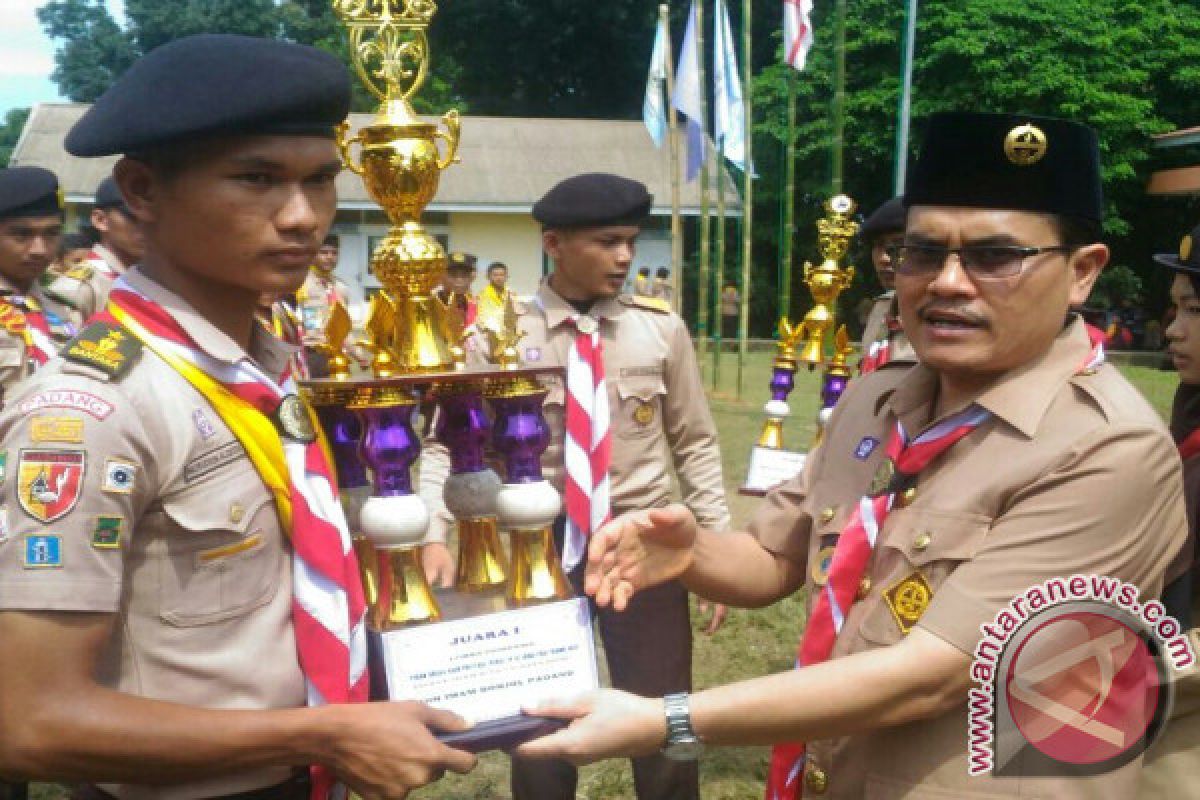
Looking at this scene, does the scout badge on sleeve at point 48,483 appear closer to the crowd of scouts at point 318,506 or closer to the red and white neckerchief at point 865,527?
the crowd of scouts at point 318,506

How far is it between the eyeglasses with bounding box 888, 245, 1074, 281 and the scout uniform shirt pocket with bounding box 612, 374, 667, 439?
2.18 meters

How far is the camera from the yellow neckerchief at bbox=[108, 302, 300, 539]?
1.99m

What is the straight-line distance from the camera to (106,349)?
1.91 meters

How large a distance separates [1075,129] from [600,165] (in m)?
28.3

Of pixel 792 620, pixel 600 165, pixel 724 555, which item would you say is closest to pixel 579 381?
pixel 724 555

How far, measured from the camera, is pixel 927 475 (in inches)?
87.7

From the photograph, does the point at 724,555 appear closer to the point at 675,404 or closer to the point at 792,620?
the point at 675,404

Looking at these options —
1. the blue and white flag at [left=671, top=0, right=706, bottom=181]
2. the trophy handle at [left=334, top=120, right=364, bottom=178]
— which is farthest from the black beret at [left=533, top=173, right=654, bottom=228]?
the blue and white flag at [left=671, top=0, right=706, bottom=181]

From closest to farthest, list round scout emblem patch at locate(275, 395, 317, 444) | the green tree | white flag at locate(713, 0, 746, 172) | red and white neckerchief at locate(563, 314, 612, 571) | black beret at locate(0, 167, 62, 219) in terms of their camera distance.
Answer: round scout emblem patch at locate(275, 395, 317, 444) < red and white neckerchief at locate(563, 314, 612, 571) < black beret at locate(0, 167, 62, 219) < white flag at locate(713, 0, 746, 172) < the green tree

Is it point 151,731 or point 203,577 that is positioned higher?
point 203,577

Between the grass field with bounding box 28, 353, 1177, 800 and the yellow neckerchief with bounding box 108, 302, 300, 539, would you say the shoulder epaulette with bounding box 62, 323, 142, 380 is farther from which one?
the grass field with bounding box 28, 353, 1177, 800

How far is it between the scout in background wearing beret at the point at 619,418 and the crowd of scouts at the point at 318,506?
1595 millimetres

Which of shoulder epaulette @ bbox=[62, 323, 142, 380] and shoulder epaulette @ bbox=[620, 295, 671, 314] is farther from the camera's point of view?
shoulder epaulette @ bbox=[620, 295, 671, 314]

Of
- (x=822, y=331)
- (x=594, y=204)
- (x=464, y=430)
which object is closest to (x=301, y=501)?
(x=464, y=430)
